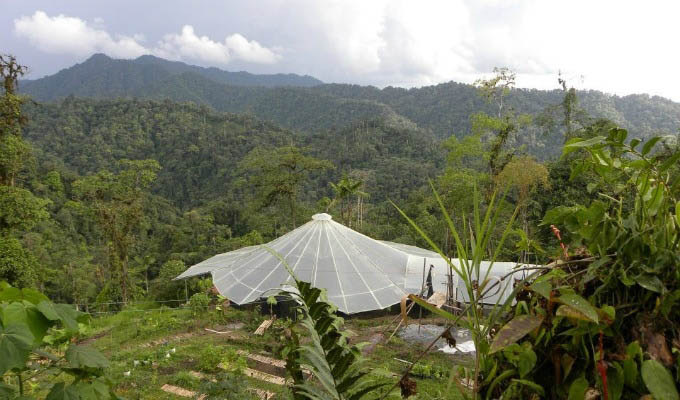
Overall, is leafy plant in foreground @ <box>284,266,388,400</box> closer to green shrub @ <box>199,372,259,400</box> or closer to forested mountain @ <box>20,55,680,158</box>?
forested mountain @ <box>20,55,680,158</box>

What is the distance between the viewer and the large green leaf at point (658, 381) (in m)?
0.50

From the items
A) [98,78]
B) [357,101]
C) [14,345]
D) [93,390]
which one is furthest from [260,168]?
[98,78]

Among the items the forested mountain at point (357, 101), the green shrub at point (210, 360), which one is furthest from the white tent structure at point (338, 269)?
the forested mountain at point (357, 101)

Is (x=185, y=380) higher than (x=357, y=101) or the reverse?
the reverse

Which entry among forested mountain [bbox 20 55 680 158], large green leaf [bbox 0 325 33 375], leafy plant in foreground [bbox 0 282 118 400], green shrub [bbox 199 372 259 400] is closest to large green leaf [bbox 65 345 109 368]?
leafy plant in foreground [bbox 0 282 118 400]

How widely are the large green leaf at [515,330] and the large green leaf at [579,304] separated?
5 centimetres

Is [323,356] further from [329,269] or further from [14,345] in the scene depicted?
[329,269]

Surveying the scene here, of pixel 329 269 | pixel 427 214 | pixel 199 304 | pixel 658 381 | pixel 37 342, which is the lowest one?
pixel 199 304

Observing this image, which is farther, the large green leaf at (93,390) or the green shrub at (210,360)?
the green shrub at (210,360)

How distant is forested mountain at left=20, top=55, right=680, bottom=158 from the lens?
46094mm

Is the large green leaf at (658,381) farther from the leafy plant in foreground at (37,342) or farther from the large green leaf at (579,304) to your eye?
the leafy plant in foreground at (37,342)

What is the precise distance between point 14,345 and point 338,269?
7847mm

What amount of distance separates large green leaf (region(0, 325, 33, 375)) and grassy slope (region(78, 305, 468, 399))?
3.62 meters

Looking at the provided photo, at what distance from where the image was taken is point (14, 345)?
75 cm
